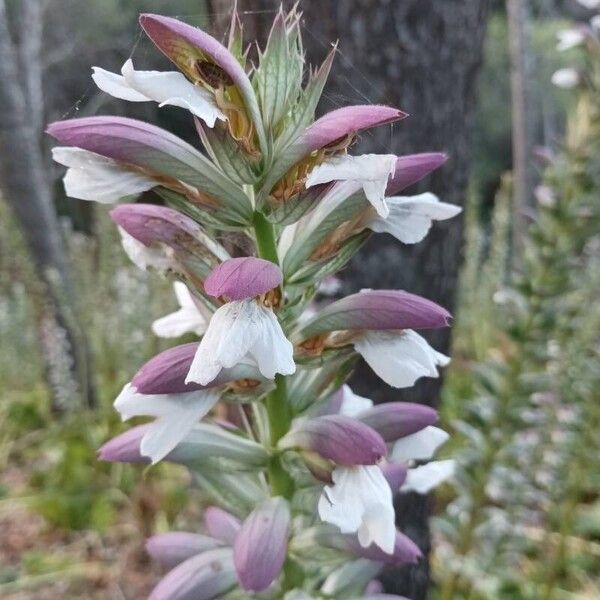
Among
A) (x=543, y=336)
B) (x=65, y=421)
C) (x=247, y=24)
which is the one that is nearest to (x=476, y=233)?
(x=543, y=336)

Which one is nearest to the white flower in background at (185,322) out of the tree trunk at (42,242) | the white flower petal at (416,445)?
the white flower petal at (416,445)

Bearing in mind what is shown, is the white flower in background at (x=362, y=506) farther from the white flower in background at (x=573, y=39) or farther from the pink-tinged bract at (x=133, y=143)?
the white flower in background at (x=573, y=39)

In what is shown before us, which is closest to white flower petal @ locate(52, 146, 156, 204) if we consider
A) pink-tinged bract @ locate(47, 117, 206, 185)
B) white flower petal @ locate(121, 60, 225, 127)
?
pink-tinged bract @ locate(47, 117, 206, 185)

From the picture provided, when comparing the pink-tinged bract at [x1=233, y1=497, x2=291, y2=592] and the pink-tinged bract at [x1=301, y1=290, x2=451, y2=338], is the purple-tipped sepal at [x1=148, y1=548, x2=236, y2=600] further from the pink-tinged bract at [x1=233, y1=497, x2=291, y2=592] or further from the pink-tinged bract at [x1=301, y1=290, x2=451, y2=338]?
the pink-tinged bract at [x1=301, y1=290, x2=451, y2=338]

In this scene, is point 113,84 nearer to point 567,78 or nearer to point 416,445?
point 416,445

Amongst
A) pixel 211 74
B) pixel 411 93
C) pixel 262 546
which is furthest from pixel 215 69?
pixel 411 93

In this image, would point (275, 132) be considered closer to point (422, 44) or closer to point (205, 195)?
point (205, 195)
